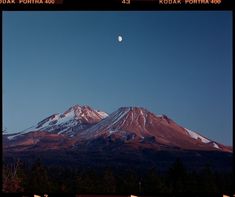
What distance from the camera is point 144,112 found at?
9.98m

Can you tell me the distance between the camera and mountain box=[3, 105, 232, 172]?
393 inches

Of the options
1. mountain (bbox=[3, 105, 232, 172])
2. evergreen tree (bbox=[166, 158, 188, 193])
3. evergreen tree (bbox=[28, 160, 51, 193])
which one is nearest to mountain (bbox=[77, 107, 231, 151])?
mountain (bbox=[3, 105, 232, 172])

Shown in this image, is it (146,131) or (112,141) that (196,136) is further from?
(112,141)

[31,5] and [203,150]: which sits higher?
[31,5]

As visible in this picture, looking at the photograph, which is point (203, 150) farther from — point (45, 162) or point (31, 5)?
point (31, 5)

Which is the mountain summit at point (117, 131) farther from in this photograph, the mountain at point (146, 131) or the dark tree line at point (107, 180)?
the dark tree line at point (107, 180)

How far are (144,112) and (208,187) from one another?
4.86 ft

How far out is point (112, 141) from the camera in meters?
10.3

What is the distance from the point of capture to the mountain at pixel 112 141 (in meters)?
9.99

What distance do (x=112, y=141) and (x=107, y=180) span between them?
1.99 ft

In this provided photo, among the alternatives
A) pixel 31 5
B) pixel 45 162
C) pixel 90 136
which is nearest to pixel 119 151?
pixel 90 136

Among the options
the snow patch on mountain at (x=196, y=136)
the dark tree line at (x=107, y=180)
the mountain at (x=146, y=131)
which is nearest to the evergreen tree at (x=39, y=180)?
the dark tree line at (x=107, y=180)

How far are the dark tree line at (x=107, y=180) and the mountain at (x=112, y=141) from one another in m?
0.15

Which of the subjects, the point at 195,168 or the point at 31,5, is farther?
A: the point at 195,168
